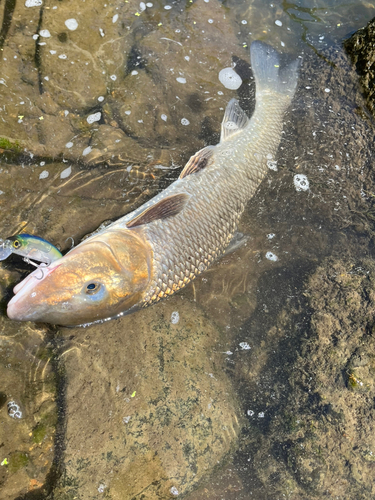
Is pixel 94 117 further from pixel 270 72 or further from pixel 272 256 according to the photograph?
pixel 272 256

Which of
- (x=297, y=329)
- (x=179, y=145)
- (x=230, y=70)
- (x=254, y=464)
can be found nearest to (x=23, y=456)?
(x=254, y=464)

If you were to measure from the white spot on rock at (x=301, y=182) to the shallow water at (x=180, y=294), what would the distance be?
0.02m

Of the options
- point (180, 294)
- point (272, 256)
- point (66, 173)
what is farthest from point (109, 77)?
point (272, 256)


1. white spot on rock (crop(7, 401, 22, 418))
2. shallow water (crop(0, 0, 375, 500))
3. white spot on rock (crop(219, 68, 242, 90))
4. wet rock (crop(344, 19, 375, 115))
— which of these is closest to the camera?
white spot on rock (crop(7, 401, 22, 418))

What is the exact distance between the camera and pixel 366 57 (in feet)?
15.7

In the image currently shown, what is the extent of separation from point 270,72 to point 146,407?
15.3 feet

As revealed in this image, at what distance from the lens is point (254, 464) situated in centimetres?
330

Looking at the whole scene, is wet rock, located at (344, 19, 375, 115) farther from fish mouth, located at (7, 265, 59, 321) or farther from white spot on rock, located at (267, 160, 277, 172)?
fish mouth, located at (7, 265, 59, 321)

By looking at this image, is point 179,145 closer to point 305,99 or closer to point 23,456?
point 305,99

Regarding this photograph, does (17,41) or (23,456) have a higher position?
(17,41)

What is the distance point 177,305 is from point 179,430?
3.98 feet

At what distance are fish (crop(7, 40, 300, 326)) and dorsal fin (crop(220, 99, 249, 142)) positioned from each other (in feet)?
0.04

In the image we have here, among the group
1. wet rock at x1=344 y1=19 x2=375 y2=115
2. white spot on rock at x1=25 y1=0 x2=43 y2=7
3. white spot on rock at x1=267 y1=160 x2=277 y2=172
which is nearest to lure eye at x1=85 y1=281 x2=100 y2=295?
white spot on rock at x1=267 y1=160 x2=277 y2=172

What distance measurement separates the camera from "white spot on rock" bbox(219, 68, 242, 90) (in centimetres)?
486
